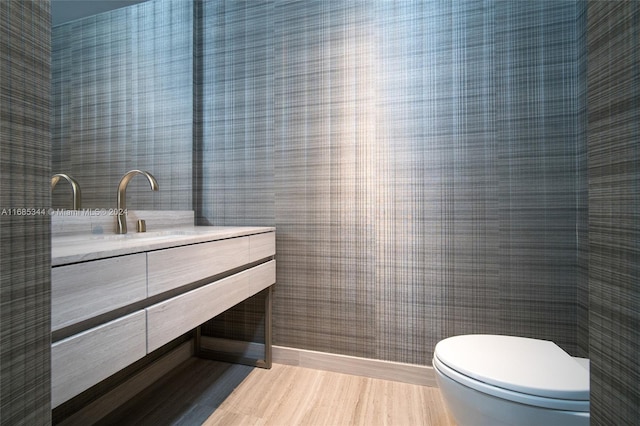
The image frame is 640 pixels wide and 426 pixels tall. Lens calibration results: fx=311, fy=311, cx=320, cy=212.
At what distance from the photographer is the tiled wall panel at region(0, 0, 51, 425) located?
1.18ft

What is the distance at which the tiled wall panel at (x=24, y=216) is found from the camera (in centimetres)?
36

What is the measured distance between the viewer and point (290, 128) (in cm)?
174

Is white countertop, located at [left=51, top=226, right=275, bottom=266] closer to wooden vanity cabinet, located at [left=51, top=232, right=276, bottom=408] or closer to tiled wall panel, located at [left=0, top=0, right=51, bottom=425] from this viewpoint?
wooden vanity cabinet, located at [left=51, top=232, right=276, bottom=408]

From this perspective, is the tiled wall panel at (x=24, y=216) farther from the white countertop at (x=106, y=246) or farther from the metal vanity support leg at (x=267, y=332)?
the metal vanity support leg at (x=267, y=332)

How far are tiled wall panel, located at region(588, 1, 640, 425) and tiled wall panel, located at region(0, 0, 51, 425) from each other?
0.66 m

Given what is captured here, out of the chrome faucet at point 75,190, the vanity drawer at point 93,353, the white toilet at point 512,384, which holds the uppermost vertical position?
the chrome faucet at point 75,190

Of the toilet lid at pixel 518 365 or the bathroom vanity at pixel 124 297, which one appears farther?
the toilet lid at pixel 518 365

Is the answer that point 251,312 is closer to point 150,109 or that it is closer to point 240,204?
point 240,204

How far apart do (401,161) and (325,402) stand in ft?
3.94

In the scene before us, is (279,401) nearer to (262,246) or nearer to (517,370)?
(262,246)

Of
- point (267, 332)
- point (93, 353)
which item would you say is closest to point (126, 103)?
point (93, 353)

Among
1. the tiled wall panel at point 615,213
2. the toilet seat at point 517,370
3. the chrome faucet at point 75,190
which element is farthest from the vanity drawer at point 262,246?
the tiled wall panel at point 615,213

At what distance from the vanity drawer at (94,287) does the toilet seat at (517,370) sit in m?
0.97

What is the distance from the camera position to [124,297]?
31.4 inches
